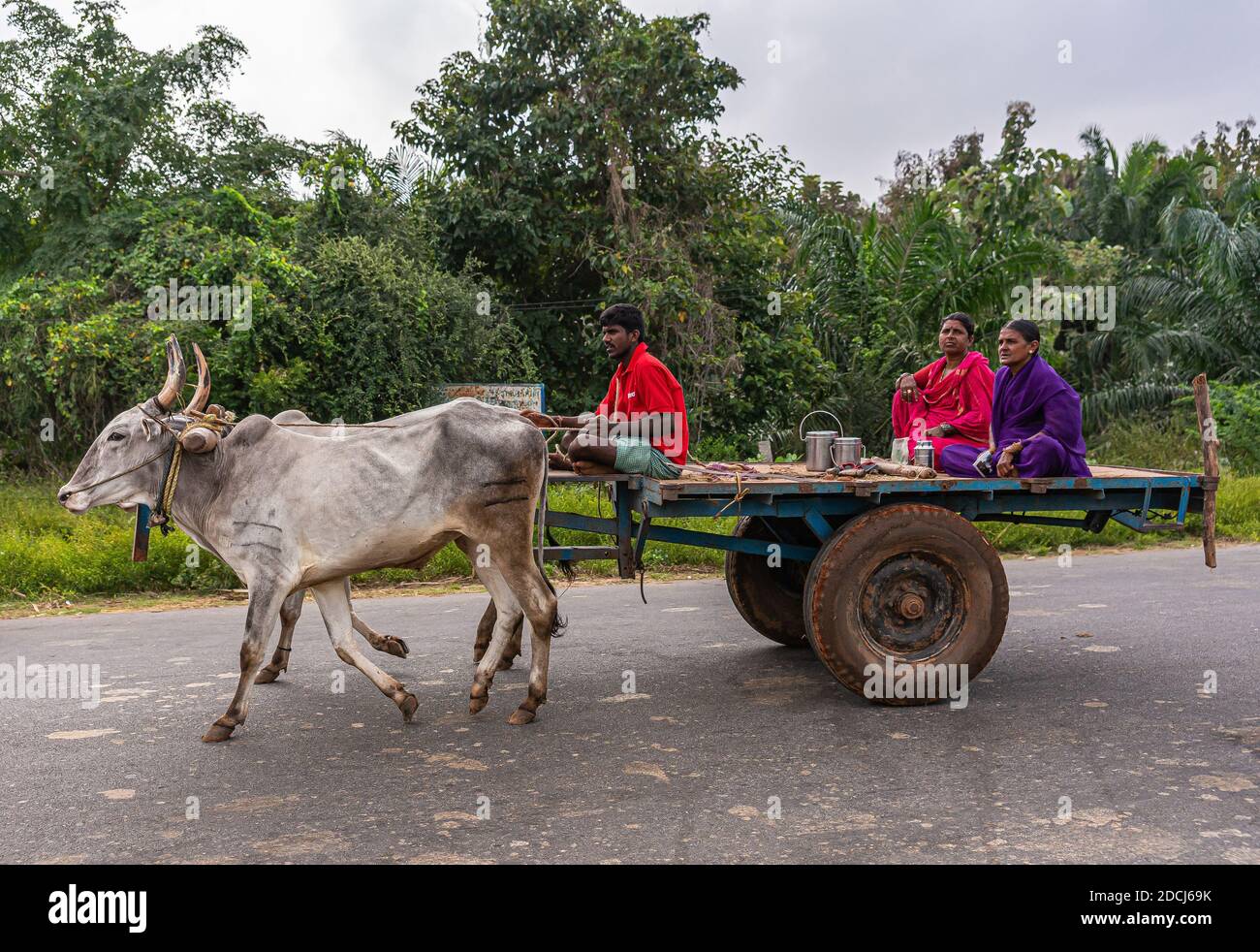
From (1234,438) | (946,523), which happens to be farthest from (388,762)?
(1234,438)

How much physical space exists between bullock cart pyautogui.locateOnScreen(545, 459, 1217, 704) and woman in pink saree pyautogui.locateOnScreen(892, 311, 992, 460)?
1.10 metres

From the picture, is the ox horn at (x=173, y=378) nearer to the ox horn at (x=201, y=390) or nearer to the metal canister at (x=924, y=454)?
the ox horn at (x=201, y=390)

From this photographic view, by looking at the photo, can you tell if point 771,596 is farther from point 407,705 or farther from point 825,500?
point 407,705

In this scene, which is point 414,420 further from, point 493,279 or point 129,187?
point 129,187

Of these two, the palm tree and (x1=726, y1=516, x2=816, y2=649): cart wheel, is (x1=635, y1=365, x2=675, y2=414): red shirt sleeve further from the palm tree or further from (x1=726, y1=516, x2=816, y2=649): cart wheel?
the palm tree

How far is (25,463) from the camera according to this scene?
13.9 metres

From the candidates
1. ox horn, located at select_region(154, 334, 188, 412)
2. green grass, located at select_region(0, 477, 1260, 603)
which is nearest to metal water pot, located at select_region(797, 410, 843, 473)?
green grass, located at select_region(0, 477, 1260, 603)

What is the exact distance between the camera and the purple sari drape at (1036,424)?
5.78 meters

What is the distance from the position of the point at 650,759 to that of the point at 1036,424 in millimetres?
3112

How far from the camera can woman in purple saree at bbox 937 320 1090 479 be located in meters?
5.79

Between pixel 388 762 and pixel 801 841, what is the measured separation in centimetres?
188

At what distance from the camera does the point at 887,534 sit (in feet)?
17.7

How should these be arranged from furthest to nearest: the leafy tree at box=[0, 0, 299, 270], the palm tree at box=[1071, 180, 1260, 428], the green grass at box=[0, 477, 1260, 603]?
the palm tree at box=[1071, 180, 1260, 428]
the leafy tree at box=[0, 0, 299, 270]
the green grass at box=[0, 477, 1260, 603]

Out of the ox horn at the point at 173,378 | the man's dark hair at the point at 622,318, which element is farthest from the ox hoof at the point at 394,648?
the man's dark hair at the point at 622,318
